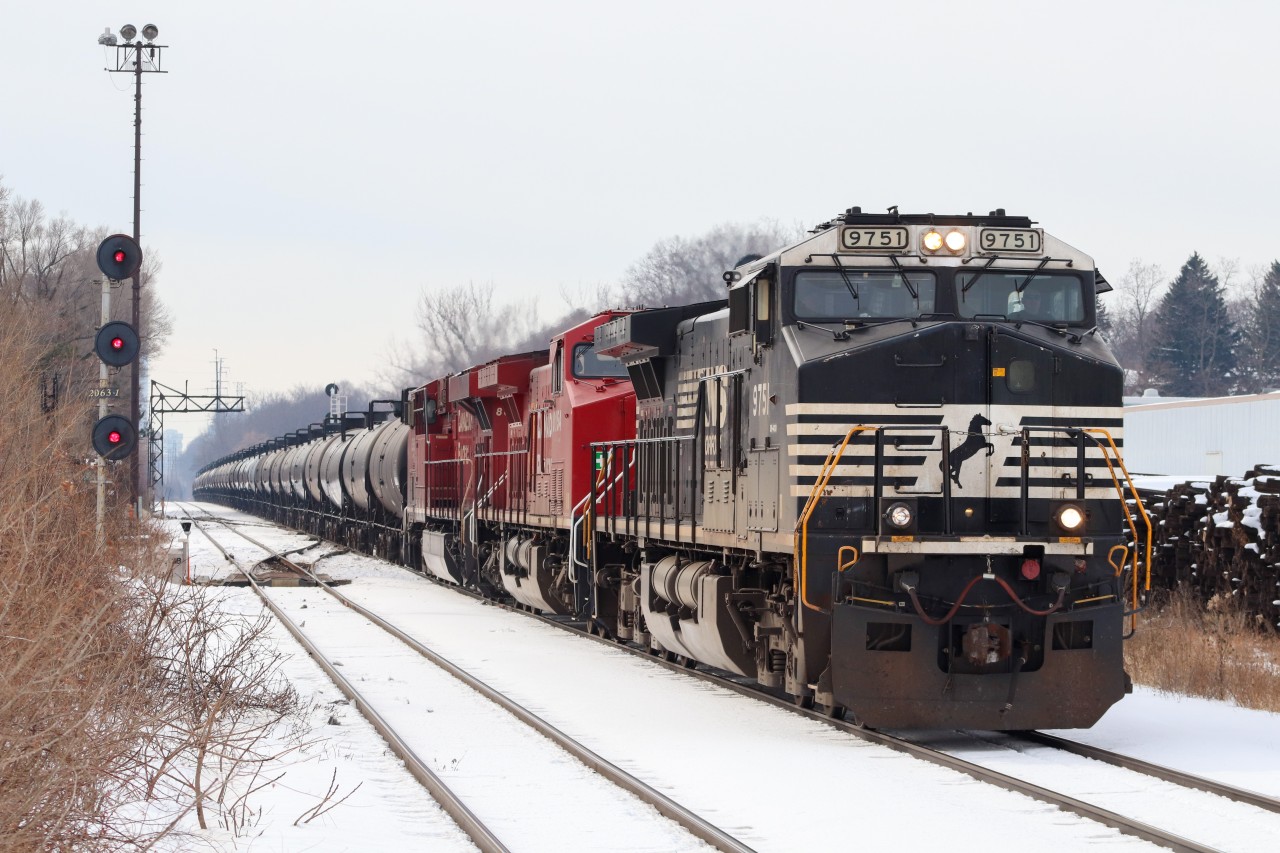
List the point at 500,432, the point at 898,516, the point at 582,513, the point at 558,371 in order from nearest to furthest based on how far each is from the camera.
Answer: the point at 898,516, the point at 582,513, the point at 558,371, the point at 500,432

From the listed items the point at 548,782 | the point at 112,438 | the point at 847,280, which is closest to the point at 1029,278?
the point at 847,280

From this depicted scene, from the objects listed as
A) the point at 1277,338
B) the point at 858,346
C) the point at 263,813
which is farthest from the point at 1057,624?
the point at 1277,338

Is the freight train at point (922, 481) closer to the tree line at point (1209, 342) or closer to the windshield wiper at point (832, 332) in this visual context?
the windshield wiper at point (832, 332)

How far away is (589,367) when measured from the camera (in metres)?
18.2

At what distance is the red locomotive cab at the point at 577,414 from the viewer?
17.6m

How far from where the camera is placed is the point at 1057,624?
1008 centimetres

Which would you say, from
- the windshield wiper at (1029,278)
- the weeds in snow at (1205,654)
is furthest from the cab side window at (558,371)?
the windshield wiper at (1029,278)

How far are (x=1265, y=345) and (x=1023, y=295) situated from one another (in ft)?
261

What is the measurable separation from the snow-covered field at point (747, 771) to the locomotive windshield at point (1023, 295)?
9.38ft

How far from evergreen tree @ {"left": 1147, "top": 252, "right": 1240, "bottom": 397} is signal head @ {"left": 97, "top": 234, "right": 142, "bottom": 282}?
74.2 m

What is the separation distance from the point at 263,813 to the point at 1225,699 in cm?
766

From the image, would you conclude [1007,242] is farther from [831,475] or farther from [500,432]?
[500,432]

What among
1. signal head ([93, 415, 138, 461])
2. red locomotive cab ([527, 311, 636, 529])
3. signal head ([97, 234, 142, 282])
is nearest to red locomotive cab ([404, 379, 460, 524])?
red locomotive cab ([527, 311, 636, 529])

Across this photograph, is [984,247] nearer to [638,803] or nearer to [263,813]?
[638,803]
